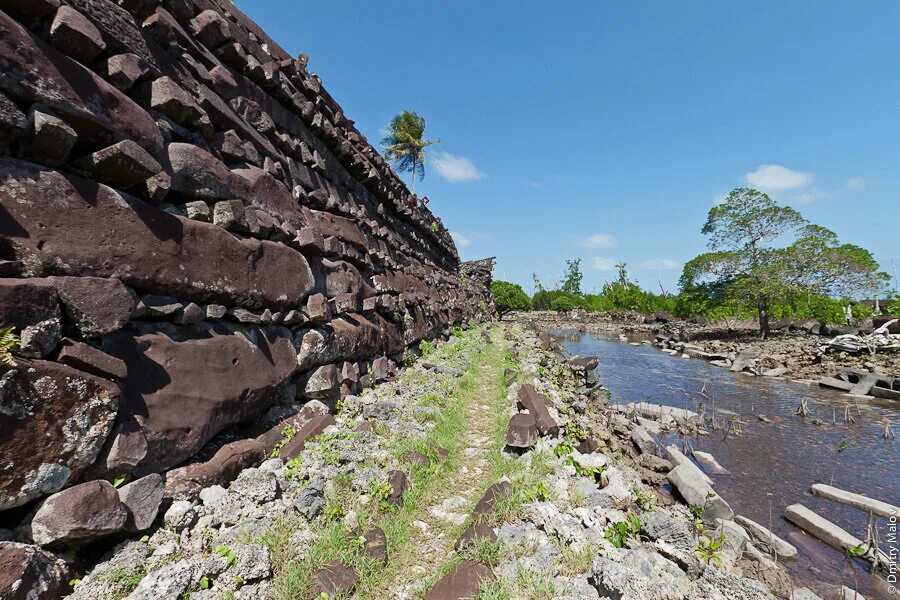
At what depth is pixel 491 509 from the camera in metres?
3.29

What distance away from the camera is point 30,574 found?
1.99 m

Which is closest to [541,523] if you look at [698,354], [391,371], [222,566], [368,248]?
[222,566]

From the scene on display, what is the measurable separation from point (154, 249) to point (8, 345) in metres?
1.32

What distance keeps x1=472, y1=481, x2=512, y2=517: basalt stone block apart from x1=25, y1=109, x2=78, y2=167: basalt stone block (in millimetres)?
4250

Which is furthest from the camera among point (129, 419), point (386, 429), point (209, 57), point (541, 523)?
point (386, 429)

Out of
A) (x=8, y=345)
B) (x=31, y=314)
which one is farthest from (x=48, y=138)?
(x=8, y=345)

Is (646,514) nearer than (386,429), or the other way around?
(646,514)

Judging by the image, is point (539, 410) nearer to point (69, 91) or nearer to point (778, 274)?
point (69, 91)

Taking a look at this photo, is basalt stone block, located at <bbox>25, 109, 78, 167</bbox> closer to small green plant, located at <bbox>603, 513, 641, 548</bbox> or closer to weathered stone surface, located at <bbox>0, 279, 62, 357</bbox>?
weathered stone surface, located at <bbox>0, 279, 62, 357</bbox>

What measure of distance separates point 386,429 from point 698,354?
1076 inches

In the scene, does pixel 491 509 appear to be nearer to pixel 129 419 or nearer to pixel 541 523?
pixel 541 523

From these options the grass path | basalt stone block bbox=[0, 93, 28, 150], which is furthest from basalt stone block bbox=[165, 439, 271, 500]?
basalt stone block bbox=[0, 93, 28, 150]

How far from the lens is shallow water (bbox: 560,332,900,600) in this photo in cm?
534

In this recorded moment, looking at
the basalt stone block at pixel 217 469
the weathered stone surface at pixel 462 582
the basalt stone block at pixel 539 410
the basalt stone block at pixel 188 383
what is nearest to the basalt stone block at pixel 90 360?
the basalt stone block at pixel 188 383
